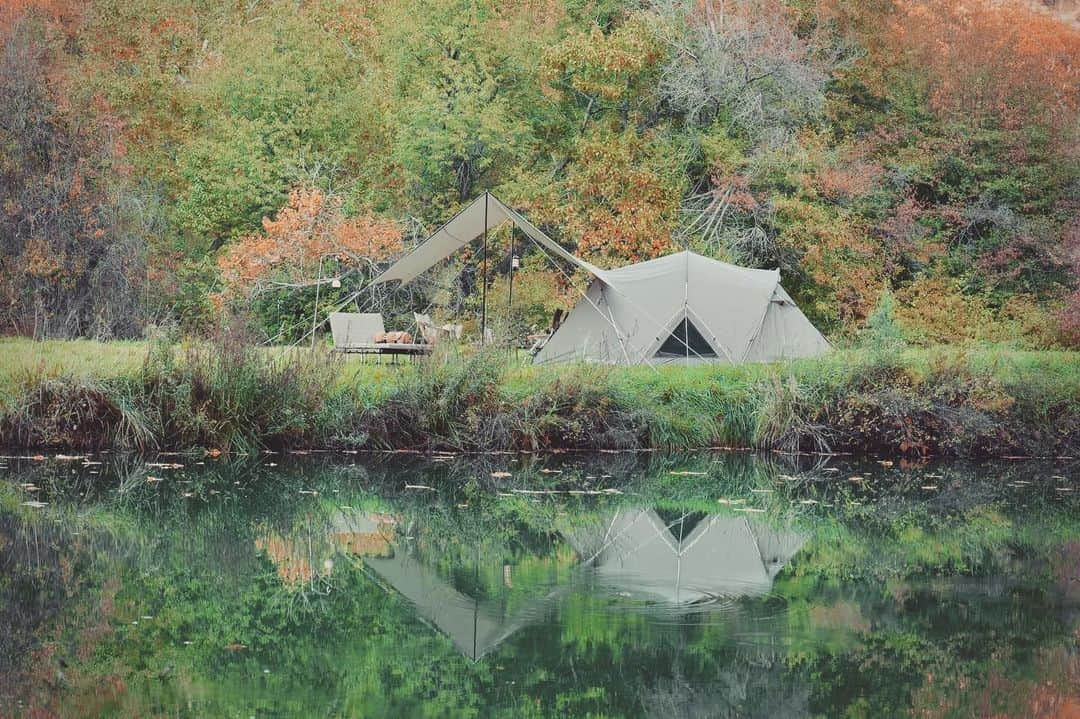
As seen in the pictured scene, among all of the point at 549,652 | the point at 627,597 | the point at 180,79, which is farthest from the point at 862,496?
the point at 180,79

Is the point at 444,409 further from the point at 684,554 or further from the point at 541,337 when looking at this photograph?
the point at 541,337

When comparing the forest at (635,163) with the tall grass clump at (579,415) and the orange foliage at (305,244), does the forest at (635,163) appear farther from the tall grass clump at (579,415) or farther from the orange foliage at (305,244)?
the tall grass clump at (579,415)

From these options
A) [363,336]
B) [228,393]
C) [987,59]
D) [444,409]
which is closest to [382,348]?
[363,336]

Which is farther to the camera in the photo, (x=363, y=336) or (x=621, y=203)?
(x=621, y=203)

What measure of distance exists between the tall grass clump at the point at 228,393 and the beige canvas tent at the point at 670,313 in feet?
12.7

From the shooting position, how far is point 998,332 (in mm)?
18344

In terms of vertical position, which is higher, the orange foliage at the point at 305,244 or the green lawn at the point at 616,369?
the orange foliage at the point at 305,244

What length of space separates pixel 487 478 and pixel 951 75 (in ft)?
39.8

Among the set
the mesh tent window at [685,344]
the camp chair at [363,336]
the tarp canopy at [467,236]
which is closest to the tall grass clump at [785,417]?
the mesh tent window at [685,344]

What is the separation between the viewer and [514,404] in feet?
36.2

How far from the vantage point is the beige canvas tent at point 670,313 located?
14422 mm

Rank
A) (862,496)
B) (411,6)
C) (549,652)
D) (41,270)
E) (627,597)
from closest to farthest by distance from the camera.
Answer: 1. (549,652)
2. (627,597)
3. (862,496)
4. (41,270)
5. (411,6)

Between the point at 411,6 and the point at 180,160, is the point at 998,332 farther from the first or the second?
the point at 180,160

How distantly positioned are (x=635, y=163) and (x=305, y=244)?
4993 mm
